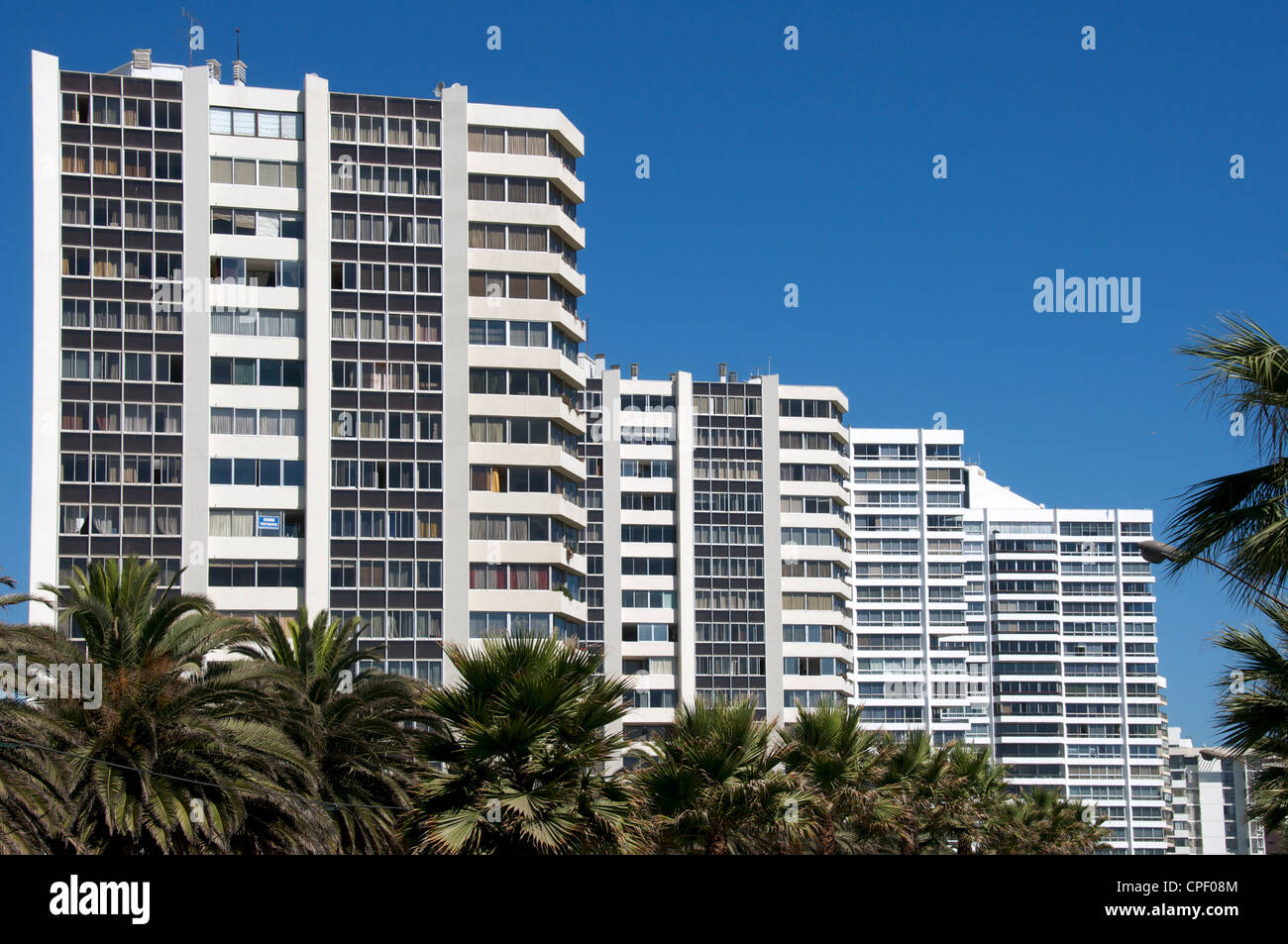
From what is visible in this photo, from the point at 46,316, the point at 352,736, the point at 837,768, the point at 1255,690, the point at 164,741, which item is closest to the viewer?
the point at 1255,690

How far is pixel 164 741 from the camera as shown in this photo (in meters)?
30.7

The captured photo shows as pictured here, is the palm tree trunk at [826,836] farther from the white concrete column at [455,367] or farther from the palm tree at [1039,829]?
the white concrete column at [455,367]

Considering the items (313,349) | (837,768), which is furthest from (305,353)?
(837,768)

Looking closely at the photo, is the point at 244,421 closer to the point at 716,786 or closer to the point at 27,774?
the point at 27,774

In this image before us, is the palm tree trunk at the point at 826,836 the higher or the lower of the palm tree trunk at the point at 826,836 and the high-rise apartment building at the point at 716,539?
the lower

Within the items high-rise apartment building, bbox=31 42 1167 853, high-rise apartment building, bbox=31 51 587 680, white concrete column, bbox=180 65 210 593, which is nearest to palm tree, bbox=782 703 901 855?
high-rise apartment building, bbox=31 42 1167 853

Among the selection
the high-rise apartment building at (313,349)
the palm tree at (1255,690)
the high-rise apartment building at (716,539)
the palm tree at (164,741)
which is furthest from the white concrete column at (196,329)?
the palm tree at (1255,690)

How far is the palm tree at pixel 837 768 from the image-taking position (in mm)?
35219

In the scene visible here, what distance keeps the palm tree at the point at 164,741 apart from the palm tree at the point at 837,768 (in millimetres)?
10640

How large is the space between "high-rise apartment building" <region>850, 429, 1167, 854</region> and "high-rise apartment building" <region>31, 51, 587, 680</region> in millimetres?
83234

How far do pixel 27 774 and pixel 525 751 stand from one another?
1102cm
